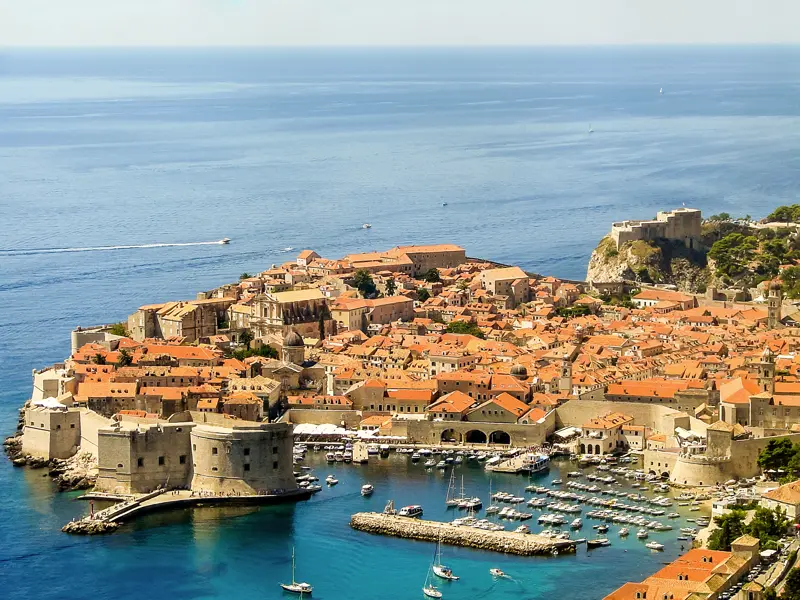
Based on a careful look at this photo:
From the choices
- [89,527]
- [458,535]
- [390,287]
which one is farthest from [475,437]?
[390,287]

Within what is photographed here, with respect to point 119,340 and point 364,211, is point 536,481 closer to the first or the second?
point 119,340

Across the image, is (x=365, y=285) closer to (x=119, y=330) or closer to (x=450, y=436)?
(x=119, y=330)

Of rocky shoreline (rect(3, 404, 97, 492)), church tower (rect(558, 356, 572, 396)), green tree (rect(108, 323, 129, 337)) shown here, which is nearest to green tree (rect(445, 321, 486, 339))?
church tower (rect(558, 356, 572, 396))

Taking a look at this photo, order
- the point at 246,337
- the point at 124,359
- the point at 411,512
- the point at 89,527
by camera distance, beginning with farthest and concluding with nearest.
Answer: the point at 246,337 → the point at 124,359 → the point at 411,512 → the point at 89,527

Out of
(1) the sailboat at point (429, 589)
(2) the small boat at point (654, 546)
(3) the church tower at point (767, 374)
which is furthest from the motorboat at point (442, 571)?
(3) the church tower at point (767, 374)

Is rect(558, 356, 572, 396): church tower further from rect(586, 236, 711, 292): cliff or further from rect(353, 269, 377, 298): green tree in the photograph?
rect(586, 236, 711, 292): cliff

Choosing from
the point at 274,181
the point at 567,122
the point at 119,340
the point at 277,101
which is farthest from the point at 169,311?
the point at 277,101
